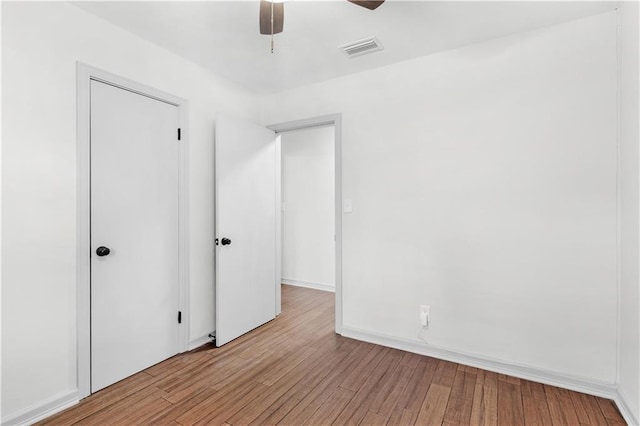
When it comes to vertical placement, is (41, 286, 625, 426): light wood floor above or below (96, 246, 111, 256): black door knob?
below

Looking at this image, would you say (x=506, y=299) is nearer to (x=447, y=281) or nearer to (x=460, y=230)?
(x=447, y=281)

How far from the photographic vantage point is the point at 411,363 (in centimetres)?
250

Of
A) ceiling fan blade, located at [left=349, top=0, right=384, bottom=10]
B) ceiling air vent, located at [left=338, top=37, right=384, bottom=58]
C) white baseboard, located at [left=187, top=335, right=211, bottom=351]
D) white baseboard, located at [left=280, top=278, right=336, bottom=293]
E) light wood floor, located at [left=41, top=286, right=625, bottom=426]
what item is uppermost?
ceiling air vent, located at [left=338, top=37, right=384, bottom=58]

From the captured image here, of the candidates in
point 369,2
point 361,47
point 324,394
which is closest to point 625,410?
point 324,394

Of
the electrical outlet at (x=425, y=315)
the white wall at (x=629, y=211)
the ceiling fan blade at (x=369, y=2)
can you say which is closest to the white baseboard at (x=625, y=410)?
the white wall at (x=629, y=211)

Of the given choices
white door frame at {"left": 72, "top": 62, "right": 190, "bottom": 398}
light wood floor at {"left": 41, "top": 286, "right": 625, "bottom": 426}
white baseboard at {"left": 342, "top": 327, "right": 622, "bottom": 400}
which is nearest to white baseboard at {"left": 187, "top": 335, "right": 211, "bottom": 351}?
light wood floor at {"left": 41, "top": 286, "right": 625, "bottom": 426}

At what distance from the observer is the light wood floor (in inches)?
72.4

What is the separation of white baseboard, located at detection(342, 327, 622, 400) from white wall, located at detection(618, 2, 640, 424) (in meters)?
0.14

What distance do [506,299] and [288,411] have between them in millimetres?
1735

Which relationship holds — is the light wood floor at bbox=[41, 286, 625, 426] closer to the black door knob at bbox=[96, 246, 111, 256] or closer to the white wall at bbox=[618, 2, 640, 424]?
the white wall at bbox=[618, 2, 640, 424]

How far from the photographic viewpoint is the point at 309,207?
4.84 m

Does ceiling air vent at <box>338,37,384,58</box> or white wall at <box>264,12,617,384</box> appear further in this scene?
ceiling air vent at <box>338,37,384,58</box>

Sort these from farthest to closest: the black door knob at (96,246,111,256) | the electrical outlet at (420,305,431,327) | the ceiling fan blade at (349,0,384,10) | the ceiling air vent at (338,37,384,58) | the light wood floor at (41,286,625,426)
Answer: the electrical outlet at (420,305,431,327), the ceiling air vent at (338,37,384,58), the black door knob at (96,246,111,256), the light wood floor at (41,286,625,426), the ceiling fan blade at (349,0,384,10)

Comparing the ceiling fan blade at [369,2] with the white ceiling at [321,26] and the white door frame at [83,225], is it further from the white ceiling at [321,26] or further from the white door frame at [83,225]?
A: the white door frame at [83,225]
